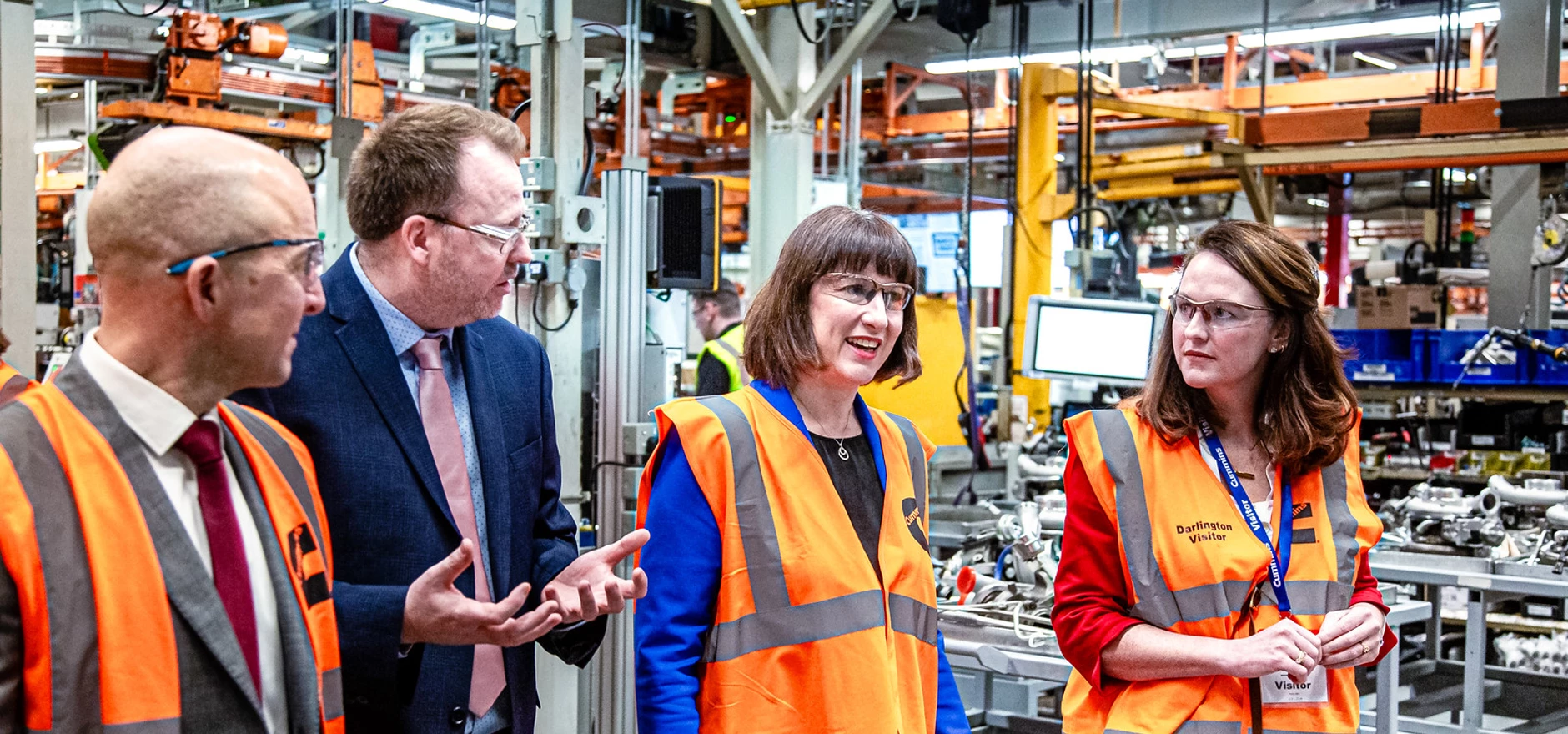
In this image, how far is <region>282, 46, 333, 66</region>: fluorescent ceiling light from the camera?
9.05 meters

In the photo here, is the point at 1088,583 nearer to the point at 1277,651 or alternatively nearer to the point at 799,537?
the point at 1277,651

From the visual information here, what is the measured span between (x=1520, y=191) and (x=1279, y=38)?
6.68 ft

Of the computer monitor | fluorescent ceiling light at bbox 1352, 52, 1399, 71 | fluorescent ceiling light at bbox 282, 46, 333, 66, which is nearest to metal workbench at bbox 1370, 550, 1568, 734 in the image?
the computer monitor

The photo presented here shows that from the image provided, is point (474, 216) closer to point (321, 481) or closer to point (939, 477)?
point (321, 481)

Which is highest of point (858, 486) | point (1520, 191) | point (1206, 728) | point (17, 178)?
point (1520, 191)

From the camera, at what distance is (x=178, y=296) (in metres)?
1.19

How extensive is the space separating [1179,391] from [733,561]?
77 centimetres

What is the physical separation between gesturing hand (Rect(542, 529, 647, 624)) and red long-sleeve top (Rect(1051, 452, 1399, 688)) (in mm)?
703

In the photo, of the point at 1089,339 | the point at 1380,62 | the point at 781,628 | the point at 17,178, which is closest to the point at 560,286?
the point at 17,178

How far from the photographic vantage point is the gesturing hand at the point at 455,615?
146cm

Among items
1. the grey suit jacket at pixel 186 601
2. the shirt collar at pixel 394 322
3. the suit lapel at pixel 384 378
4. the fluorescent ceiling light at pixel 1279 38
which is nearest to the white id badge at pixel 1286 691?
the suit lapel at pixel 384 378

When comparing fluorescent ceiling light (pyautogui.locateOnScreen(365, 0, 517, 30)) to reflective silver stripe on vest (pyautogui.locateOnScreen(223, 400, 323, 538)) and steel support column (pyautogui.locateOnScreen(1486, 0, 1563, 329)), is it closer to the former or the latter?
steel support column (pyautogui.locateOnScreen(1486, 0, 1563, 329))

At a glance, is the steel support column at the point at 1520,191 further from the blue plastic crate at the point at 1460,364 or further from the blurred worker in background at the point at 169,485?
the blurred worker in background at the point at 169,485

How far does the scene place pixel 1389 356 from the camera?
6703 mm
